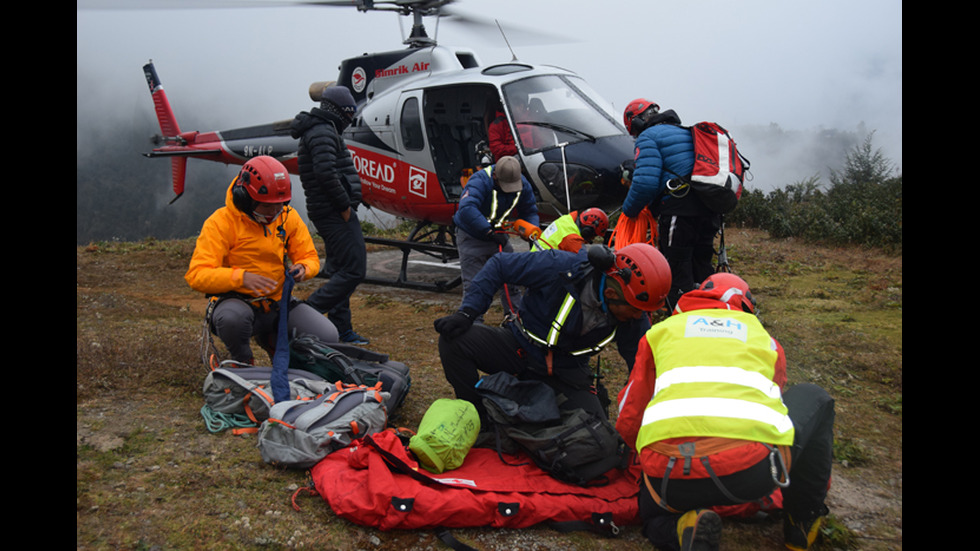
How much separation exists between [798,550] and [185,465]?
2.96 metres

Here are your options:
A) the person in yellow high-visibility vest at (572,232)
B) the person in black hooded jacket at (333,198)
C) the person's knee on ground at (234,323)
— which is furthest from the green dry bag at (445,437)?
the person in black hooded jacket at (333,198)

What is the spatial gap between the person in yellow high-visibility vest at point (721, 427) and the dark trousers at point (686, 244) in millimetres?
2218

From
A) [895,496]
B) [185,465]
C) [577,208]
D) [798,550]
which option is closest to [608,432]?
[798,550]

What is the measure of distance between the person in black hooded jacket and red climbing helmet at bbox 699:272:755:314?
129 inches

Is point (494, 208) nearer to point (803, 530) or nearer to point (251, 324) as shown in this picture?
point (251, 324)

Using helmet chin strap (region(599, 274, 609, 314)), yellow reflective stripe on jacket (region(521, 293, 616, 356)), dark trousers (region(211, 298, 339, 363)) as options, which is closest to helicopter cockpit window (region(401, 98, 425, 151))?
dark trousers (region(211, 298, 339, 363))

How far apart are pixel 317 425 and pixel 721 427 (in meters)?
2.06

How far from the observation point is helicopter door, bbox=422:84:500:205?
7652 mm

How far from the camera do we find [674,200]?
16.6ft

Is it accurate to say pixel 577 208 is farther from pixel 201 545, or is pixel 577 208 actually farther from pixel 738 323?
pixel 201 545

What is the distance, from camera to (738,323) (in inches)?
104

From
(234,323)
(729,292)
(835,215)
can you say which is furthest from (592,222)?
(835,215)
